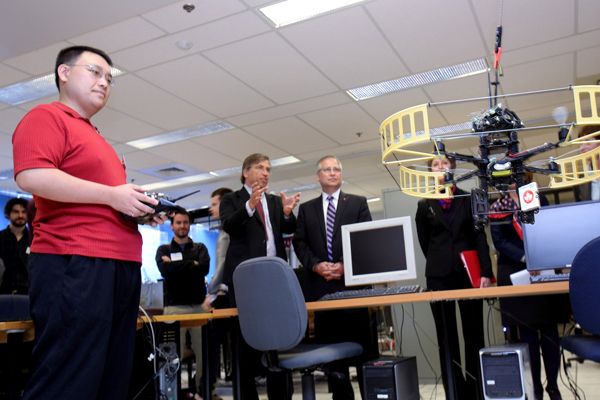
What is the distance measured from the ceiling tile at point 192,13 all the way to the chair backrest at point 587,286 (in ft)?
10.2

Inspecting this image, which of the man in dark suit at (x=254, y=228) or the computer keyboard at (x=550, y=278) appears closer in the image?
the computer keyboard at (x=550, y=278)

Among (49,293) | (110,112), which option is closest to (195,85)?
(110,112)

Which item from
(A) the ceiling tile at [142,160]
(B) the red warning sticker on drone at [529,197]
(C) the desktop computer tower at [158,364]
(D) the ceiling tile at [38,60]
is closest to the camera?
(B) the red warning sticker on drone at [529,197]

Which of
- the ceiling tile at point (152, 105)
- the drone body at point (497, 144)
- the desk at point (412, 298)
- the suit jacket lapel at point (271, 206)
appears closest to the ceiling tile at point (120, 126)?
the ceiling tile at point (152, 105)

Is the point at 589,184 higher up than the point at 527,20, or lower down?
lower down

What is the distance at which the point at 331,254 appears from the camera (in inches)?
119

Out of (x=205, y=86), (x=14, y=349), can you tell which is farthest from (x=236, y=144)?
(x=14, y=349)

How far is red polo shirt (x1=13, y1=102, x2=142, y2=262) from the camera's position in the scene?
145 cm

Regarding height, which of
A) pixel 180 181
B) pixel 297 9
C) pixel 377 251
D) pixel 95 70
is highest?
pixel 297 9

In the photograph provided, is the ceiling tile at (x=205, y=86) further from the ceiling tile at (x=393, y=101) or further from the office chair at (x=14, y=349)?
the office chair at (x=14, y=349)

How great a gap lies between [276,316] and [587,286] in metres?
1.14

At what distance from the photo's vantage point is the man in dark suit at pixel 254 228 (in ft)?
8.79

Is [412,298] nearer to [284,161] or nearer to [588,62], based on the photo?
[588,62]

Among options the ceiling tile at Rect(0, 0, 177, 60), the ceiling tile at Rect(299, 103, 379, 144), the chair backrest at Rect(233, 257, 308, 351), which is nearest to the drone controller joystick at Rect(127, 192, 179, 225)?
the chair backrest at Rect(233, 257, 308, 351)
